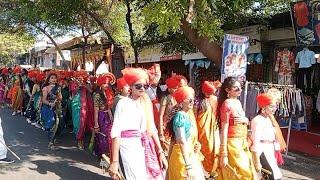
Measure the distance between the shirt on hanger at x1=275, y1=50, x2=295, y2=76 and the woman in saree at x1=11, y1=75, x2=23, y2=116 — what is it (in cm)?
911

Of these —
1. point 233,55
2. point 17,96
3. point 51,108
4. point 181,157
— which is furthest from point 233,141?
point 17,96

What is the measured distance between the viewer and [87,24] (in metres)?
18.6

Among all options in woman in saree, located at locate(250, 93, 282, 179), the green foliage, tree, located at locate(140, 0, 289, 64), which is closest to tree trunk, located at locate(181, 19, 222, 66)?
tree, located at locate(140, 0, 289, 64)

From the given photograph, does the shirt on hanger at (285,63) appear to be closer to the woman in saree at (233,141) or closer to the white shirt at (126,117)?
the woman in saree at (233,141)

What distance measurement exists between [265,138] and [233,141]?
0.40 meters

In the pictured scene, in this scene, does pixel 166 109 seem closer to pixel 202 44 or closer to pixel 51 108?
pixel 202 44

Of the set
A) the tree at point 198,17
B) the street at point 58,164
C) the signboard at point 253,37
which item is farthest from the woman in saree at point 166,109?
the signboard at point 253,37

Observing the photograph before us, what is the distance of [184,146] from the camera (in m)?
4.84

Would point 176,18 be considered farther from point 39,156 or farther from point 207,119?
point 39,156

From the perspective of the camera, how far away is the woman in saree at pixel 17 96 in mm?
15867

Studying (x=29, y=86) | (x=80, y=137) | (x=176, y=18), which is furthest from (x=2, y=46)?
(x=176, y=18)

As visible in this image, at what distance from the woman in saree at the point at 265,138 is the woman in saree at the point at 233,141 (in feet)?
0.36

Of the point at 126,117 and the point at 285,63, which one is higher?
the point at 285,63

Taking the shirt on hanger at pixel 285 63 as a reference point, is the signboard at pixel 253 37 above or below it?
above
